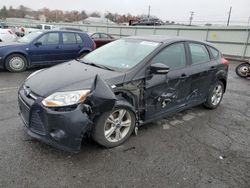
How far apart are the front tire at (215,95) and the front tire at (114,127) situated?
7.50 feet

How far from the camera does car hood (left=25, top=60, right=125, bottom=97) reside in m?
2.93

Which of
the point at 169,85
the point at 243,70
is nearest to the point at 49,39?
the point at 169,85

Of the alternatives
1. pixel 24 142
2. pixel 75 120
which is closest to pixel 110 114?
pixel 75 120

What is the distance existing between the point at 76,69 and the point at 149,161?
1.75m

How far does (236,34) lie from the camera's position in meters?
14.8

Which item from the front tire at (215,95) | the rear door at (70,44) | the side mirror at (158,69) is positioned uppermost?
the side mirror at (158,69)

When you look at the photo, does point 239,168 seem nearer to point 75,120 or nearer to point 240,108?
point 75,120

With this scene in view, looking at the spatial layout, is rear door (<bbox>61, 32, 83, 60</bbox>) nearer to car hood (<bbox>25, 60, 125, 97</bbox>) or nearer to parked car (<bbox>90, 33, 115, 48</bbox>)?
car hood (<bbox>25, 60, 125, 97</bbox>)

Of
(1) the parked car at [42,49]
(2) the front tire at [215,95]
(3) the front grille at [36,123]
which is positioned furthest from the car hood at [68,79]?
(1) the parked car at [42,49]

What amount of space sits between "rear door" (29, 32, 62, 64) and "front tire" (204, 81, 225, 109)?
19.8 ft

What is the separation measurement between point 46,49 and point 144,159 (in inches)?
266

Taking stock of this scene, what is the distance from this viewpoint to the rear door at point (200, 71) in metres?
4.30

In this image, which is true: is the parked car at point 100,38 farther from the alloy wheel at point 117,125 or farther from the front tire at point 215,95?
the alloy wheel at point 117,125

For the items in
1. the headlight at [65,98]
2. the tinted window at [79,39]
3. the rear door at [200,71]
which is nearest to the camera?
the headlight at [65,98]
